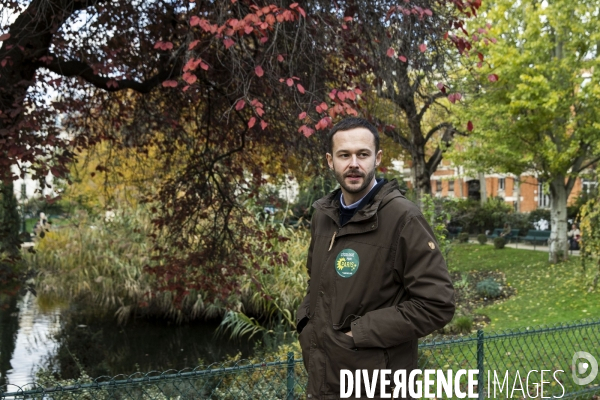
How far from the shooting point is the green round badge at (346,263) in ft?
8.11

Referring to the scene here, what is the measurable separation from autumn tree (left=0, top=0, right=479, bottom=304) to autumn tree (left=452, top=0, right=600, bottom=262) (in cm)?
1147

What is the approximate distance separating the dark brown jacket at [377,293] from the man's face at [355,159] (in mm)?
89

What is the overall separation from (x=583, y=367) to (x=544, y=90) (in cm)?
1256

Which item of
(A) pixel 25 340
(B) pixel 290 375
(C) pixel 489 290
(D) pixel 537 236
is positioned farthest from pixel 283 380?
(D) pixel 537 236

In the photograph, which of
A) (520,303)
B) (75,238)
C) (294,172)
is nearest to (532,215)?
(520,303)

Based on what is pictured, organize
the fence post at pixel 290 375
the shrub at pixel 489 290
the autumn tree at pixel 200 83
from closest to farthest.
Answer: the fence post at pixel 290 375 → the autumn tree at pixel 200 83 → the shrub at pixel 489 290

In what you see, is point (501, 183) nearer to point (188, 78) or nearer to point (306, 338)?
point (188, 78)

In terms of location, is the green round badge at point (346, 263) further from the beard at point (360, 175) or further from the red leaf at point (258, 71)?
the red leaf at point (258, 71)

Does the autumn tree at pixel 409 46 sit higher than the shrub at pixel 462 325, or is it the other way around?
the autumn tree at pixel 409 46

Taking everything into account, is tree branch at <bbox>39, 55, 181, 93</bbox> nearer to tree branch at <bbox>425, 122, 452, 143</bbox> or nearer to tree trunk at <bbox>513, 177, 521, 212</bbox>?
tree branch at <bbox>425, 122, 452, 143</bbox>

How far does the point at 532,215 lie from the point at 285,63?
32.8m

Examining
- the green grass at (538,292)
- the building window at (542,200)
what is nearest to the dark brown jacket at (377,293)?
the green grass at (538,292)

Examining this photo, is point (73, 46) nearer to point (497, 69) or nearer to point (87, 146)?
point (87, 146)

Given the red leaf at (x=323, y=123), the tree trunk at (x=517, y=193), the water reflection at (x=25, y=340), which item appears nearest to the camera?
the red leaf at (x=323, y=123)
